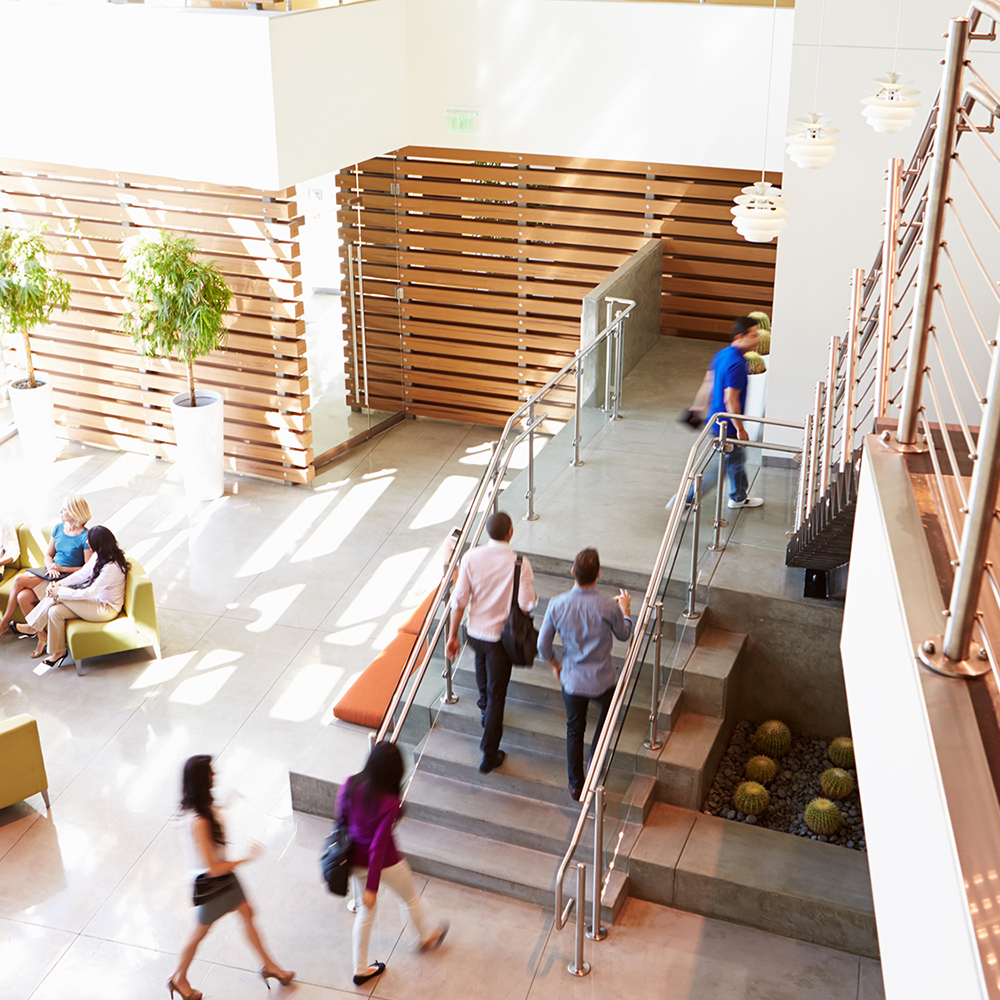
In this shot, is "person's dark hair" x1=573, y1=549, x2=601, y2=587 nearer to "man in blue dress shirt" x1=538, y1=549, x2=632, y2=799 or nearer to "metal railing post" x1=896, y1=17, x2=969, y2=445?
"man in blue dress shirt" x1=538, y1=549, x2=632, y2=799

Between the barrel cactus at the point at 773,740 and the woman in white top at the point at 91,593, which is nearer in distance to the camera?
the barrel cactus at the point at 773,740

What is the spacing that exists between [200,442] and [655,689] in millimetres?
5560

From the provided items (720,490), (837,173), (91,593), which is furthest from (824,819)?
(91,593)

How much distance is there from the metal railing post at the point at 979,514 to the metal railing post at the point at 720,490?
5.42 meters

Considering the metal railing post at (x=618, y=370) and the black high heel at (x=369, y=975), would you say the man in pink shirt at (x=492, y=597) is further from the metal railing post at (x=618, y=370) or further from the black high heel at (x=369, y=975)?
the metal railing post at (x=618, y=370)

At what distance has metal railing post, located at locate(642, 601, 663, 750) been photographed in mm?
6438

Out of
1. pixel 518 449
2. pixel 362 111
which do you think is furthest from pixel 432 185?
pixel 518 449

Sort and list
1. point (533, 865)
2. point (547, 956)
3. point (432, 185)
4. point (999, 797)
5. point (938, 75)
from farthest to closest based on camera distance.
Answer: point (432, 185) → point (938, 75) → point (533, 865) → point (547, 956) → point (999, 797)

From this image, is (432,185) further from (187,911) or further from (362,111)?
(187,911)

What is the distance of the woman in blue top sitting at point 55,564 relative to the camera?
27.2ft

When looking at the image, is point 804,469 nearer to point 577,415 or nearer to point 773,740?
point 773,740

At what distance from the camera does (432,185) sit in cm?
1159

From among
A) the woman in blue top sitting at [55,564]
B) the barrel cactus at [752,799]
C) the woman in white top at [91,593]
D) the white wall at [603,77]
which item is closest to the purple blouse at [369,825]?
the barrel cactus at [752,799]

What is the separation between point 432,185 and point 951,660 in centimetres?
1009
